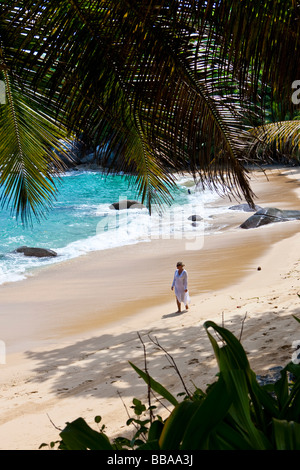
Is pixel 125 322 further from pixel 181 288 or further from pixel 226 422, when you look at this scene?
pixel 226 422

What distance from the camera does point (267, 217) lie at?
2158 centimetres

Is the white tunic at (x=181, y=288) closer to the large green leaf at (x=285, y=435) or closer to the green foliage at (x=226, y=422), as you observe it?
the green foliage at (x=226, y=422)

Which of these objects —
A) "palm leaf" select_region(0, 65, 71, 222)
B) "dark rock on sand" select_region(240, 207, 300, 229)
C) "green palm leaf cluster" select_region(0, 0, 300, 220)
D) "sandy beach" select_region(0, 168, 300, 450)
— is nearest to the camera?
"green palm leaf cluster" select_region(0, 0, 300, 220)

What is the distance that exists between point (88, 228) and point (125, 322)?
1644 cm

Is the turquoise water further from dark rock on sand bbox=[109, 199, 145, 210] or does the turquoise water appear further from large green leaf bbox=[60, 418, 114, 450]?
large green leaf bbox=[60, 418, 114, 450]

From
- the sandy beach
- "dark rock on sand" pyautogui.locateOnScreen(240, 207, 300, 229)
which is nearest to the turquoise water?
the sandy beach

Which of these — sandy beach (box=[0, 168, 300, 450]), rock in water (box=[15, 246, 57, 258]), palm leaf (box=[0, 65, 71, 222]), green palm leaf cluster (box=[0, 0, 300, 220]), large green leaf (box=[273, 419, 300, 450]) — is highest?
green palm leaf cluster (box=[0, 0, 300, 220])

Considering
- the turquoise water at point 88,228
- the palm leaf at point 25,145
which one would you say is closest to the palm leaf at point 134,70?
the palm leaf at point 25,145

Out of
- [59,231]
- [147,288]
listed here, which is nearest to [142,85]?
[147,288]

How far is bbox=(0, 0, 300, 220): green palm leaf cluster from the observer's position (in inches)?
133

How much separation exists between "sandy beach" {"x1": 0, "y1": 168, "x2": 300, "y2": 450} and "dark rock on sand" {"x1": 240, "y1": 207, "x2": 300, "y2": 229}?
117cm

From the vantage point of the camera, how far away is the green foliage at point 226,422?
168 cm

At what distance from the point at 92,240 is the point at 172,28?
19.5 metres
